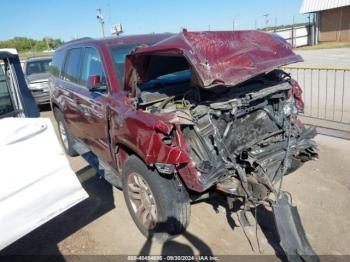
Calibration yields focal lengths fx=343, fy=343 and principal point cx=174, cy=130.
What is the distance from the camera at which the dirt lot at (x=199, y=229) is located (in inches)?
136

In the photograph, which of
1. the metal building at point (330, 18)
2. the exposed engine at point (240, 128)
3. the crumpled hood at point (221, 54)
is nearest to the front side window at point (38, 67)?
the exposed engine at point (240, 128)

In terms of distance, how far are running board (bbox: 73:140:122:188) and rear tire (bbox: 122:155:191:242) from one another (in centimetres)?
35

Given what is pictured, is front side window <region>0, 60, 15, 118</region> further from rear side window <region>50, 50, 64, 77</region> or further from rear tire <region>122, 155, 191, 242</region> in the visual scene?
rear side window <region>50, 50, 64, 77</region>

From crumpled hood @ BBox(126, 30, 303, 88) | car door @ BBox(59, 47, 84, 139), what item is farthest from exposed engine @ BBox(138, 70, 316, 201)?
car door @ BBox(59, 47, 84, 139)

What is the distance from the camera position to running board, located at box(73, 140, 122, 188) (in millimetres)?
4135

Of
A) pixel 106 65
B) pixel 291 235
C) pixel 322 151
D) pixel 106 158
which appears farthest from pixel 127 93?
pixel 322 151

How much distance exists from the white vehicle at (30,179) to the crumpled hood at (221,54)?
4.25 feet

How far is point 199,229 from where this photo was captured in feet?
12.4

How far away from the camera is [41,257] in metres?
3.57

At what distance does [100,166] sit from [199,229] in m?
1.64

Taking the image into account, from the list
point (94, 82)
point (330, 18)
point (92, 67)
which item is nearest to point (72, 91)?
point (92, 67)

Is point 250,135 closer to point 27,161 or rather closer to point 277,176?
point 277,176

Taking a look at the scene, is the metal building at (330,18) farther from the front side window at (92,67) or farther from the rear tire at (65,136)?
the front side window at (92,67)

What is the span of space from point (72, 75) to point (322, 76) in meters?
7.63
